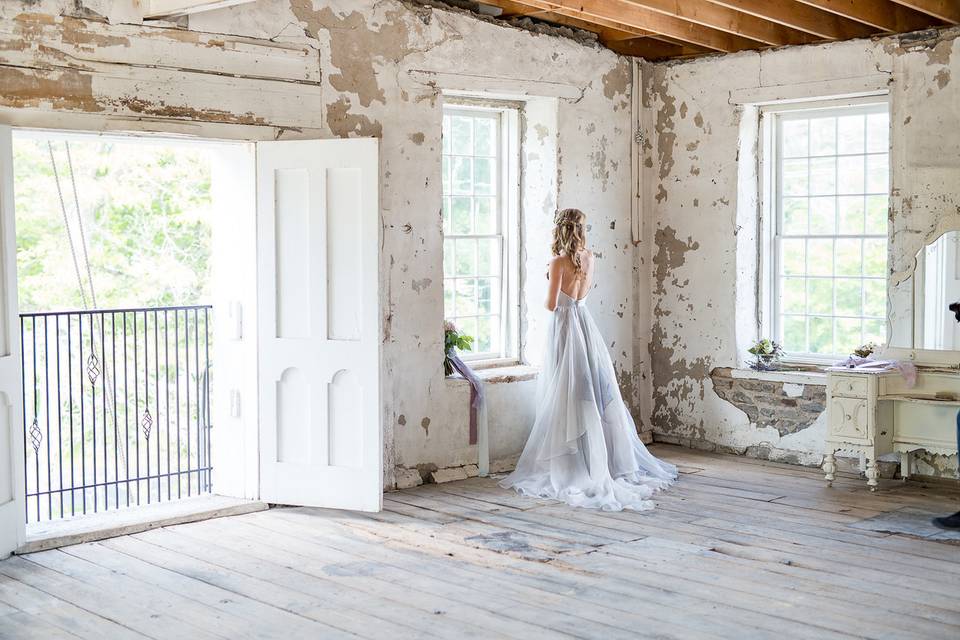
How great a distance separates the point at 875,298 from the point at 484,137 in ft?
10.2

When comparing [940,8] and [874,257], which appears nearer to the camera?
[940,8]

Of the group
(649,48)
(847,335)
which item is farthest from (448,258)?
(847,335)

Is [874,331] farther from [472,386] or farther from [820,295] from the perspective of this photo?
[472,386]

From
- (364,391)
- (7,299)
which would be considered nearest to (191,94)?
(7,299)

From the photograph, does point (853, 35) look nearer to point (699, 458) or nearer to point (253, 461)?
point (699, 458)

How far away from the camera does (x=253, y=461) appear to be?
20.6ft

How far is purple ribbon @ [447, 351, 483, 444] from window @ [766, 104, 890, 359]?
8.39 ft

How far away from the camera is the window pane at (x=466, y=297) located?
7.64m

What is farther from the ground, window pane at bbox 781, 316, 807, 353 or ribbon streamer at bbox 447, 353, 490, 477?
window pane at bbox 781, 316, 807, 353

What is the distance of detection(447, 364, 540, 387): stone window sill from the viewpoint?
7.16 meters

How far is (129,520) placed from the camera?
581 cm

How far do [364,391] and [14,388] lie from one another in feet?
6.15

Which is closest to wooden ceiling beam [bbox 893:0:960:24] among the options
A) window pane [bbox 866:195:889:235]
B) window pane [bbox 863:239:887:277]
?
window pane [bbox 866:195:889:235]

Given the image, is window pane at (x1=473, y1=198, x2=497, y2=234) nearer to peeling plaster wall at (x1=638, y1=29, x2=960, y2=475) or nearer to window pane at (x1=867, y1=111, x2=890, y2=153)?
peeling plaster wall at (x1=638, y1=29, x2=960, y2=475)
